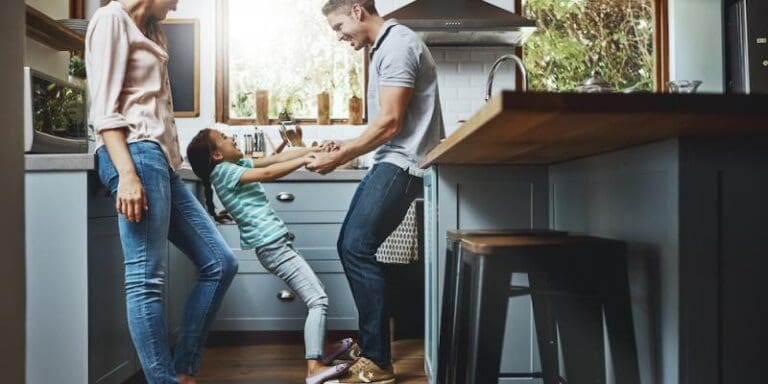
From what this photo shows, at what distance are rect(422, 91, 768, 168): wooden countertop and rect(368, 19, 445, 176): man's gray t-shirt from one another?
36.8 inches

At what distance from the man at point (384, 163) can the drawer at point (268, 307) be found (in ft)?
3.03

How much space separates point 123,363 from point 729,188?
1.94 metres

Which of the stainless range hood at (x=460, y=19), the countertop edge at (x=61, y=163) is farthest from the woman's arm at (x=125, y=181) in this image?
the stainless range hood at (x=460, y=19)

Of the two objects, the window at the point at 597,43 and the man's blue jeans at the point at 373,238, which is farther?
the window at the point at 597,43

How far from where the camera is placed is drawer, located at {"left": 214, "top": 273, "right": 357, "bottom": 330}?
3.38m

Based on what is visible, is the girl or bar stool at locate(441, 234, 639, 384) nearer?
bar stool at locate(441, 234, 639, 384)

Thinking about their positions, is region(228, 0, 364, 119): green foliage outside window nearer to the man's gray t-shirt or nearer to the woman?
the man's gray t-shirt

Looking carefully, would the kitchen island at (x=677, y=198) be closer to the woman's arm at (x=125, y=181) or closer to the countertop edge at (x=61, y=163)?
the woman's arm at (x=125, y=181)

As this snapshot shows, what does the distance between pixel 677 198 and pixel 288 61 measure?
10.7 ft

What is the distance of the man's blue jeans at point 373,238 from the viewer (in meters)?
2.33

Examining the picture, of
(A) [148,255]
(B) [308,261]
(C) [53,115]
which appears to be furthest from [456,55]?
(A) [148,255]

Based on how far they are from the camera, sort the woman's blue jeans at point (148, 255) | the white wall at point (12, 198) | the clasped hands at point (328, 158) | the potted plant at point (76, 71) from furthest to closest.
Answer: the potted plant at point (76, 71), the clasped hands at point (328, 158), the woman's blue jeans at point (148, 255), the white wall at point (12, 198)

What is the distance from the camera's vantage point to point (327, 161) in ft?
8.29

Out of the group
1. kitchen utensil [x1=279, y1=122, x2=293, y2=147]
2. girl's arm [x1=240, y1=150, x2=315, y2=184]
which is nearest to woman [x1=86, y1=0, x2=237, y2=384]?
girl's arm [x1=240, y1=150, x2=315, y2=184]
